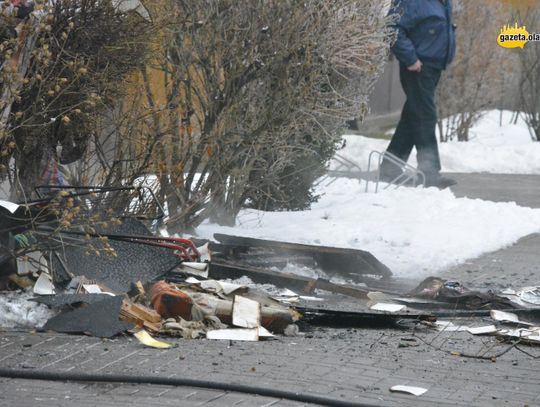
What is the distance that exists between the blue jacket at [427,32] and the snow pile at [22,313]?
317 inches

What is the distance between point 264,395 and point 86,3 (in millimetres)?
3354

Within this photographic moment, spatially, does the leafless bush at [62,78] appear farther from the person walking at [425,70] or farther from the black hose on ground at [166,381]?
the person walking at [425,70]

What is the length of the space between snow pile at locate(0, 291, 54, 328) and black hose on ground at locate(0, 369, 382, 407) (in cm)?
110

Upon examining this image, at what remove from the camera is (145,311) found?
20.2ft

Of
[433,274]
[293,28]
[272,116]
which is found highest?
[293,28]

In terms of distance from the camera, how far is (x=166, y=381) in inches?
196

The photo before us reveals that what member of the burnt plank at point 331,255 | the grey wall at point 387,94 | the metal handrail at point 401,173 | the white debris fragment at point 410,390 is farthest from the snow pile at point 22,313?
the grey wall at point 387,94

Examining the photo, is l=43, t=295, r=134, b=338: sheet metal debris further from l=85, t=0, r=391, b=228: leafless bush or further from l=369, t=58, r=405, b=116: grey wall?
l=369, t=58, r=405, b=116: grey wall

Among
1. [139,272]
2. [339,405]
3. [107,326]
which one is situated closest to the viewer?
[339,405]

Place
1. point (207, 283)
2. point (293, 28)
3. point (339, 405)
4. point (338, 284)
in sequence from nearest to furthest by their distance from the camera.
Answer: point (339, 405) → point (207, 283) → point (338, 284) → point (293, 28)

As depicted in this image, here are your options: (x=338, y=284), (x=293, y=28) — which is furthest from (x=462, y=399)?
(x=293, y=28)

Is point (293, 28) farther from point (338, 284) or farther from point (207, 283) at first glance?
point (207, 283)

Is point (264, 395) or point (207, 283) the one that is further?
point (207, 283)

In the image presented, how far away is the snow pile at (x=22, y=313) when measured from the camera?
6.17m
